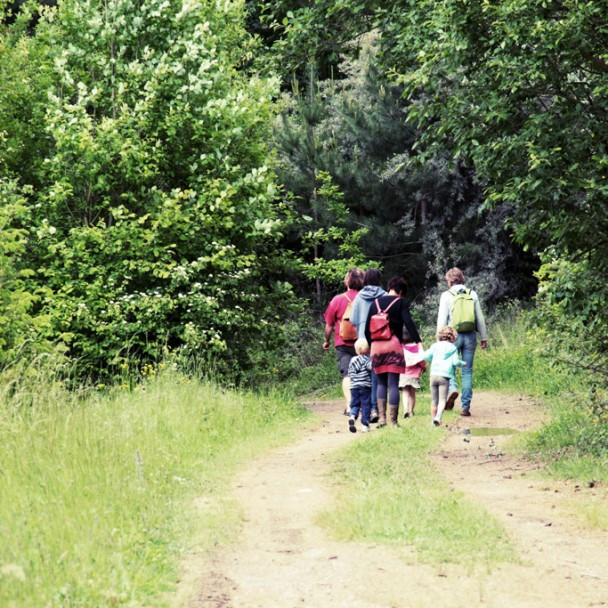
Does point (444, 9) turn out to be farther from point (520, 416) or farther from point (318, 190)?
point (318, 190)

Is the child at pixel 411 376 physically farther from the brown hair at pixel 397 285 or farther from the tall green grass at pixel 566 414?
the tall green grass at pixel 566 414

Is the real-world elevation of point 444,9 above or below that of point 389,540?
above

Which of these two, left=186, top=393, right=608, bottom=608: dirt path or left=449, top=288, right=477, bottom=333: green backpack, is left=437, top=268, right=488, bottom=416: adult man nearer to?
left=449, top=288, right=477, bottom=333: green backpack

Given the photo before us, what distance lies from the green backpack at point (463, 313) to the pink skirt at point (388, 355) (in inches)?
85.3

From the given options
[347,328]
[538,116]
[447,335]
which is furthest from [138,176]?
[538,116]

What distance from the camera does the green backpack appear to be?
541 inches

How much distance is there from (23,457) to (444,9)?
5429 millimetres

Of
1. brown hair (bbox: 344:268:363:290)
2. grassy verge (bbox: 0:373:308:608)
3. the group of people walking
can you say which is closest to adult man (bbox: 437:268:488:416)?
the group of people walking

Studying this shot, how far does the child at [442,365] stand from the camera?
12.6 m

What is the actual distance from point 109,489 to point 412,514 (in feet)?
6.89

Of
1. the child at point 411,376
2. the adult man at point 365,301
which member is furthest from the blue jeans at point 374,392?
the child at point 411,376

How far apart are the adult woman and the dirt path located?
9.91 feet

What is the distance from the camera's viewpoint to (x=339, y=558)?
5816 mm

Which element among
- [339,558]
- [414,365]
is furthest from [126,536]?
[414,365]
